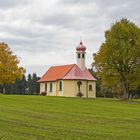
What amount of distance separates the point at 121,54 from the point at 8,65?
3006 centimetres

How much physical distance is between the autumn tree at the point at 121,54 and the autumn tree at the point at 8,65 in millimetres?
24341

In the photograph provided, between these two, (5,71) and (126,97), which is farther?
(5,71)

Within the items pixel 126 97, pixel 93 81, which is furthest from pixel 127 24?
pixel 93 81

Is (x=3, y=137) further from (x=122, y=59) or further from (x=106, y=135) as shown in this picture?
(x=122, y=59)

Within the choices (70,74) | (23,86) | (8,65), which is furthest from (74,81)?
(23,86)

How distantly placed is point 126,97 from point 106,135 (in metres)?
54.1

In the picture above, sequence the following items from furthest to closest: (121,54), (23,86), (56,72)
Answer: (23,86)
(56,72)
(121,54)

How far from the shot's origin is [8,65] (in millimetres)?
86562

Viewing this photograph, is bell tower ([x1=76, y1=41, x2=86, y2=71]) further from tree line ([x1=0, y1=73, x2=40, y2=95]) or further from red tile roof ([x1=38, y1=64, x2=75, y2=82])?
tree line ([x1=0, y1=73, x2=40, y2=95])

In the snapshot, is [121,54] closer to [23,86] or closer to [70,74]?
[70,74]

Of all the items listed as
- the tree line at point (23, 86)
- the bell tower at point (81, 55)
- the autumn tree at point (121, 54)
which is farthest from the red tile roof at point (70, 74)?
the tree line at point (23, 86)

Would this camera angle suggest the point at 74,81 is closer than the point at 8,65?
Yes

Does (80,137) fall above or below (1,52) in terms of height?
below

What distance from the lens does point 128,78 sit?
67.3m
